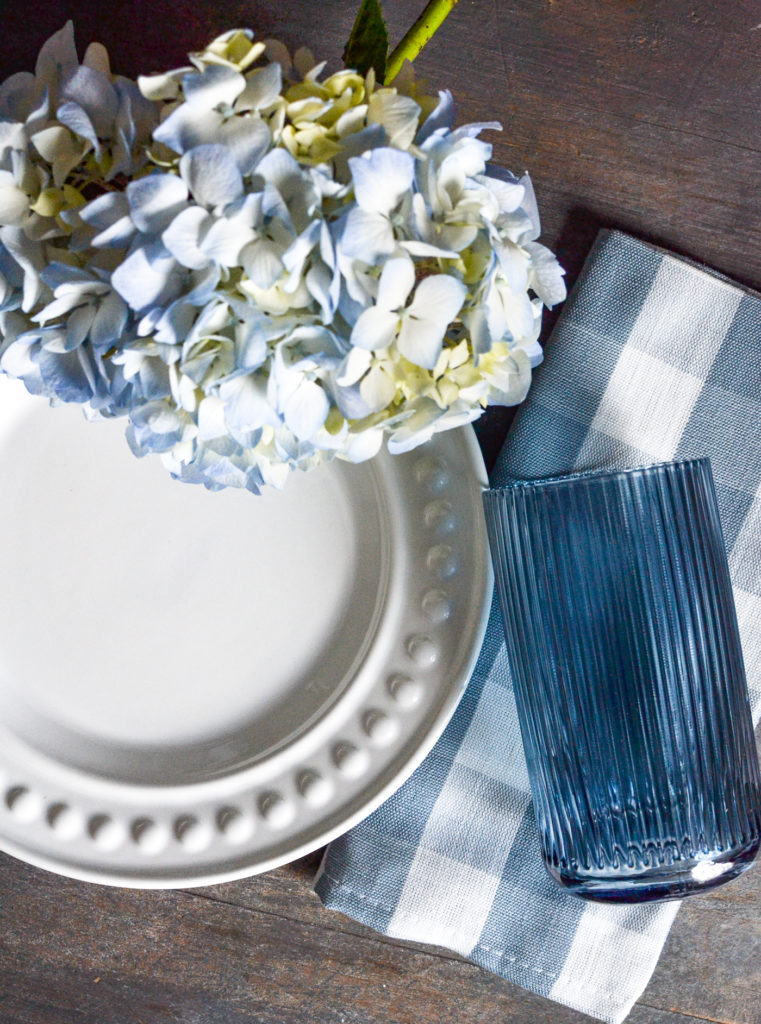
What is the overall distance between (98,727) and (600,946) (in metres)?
0.30

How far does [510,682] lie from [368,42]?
1.01 feet

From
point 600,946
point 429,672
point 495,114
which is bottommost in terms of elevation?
point 600,946

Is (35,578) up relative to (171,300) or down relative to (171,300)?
down

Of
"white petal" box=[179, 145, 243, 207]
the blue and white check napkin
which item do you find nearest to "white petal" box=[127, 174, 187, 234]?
"white petal" box=[179, 145, 243, 207]

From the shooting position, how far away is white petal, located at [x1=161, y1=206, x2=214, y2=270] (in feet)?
0.75

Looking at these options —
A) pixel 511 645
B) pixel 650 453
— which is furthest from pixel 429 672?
pixel 650 453

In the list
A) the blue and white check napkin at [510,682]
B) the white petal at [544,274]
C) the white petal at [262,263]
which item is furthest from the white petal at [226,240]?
the blue and white check napkin at [510,682]

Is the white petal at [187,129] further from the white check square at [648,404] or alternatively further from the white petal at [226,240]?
the white check square at [648,404]

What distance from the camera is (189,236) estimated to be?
0.23m

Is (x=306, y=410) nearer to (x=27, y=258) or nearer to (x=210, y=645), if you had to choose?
(x=27, y=258)

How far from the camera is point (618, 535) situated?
1.23 ft

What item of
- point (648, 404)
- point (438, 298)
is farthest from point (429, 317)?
point (648, 404)

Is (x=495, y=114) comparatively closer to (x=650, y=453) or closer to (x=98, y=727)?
(x=650, y=453)

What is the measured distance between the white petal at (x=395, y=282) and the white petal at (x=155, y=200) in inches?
2.4
